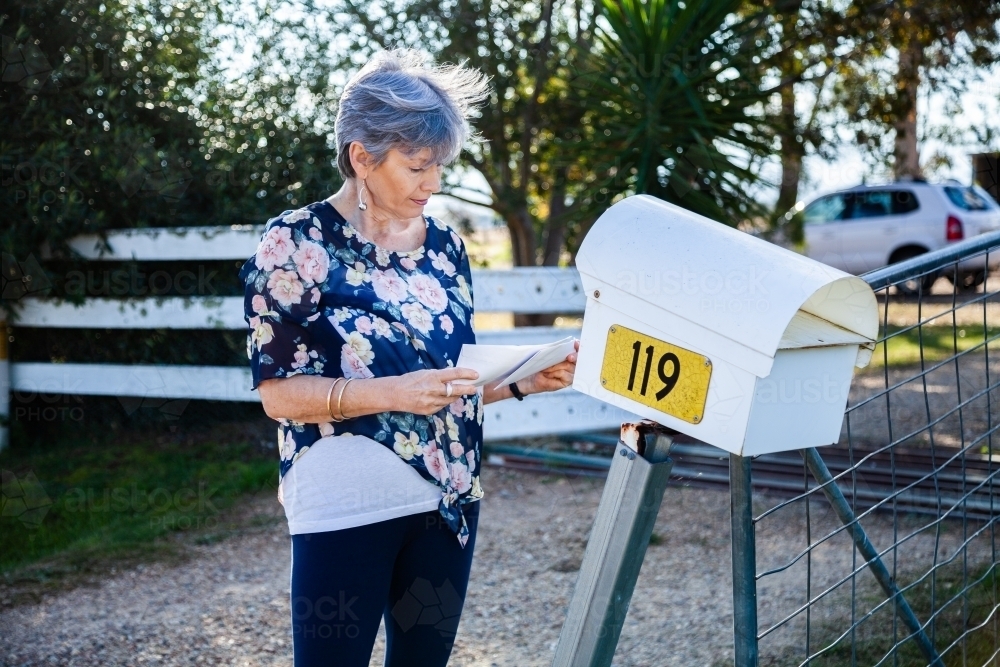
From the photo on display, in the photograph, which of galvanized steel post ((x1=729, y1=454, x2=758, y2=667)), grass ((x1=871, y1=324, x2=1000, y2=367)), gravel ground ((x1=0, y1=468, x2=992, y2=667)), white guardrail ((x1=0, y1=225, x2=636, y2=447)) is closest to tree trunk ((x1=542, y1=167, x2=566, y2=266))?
white guardrail ((x1=0, y1=225, x2=636, y2=447))

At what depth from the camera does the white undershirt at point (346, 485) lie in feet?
5.93

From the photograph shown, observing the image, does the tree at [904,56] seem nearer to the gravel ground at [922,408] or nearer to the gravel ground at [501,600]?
the gravel ground at [922,408]

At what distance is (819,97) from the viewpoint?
10203mm

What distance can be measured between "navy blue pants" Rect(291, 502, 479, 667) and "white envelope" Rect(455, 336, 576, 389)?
0.30 m

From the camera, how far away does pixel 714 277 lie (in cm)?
133

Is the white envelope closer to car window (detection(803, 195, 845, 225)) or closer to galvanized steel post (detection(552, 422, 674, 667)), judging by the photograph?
galvanized steel post (detection(552, 422, 674, 667))

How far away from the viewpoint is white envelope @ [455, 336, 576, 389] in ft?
5.97

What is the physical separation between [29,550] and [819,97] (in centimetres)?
869

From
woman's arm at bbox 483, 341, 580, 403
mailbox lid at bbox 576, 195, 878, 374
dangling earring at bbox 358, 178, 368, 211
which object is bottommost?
woman's arm at bbox 483, 341, 580, 403

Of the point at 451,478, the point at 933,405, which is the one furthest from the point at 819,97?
the point at 451,478

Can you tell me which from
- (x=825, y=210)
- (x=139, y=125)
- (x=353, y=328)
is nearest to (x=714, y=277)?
(x=353, y=328)

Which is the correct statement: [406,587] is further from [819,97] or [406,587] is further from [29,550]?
[819,97]

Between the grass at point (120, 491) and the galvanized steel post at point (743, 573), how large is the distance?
3.32m

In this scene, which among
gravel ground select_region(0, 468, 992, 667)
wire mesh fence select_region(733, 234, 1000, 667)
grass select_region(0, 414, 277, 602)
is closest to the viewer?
wire mesh fence select_region(733, 234, 1000, 667)
